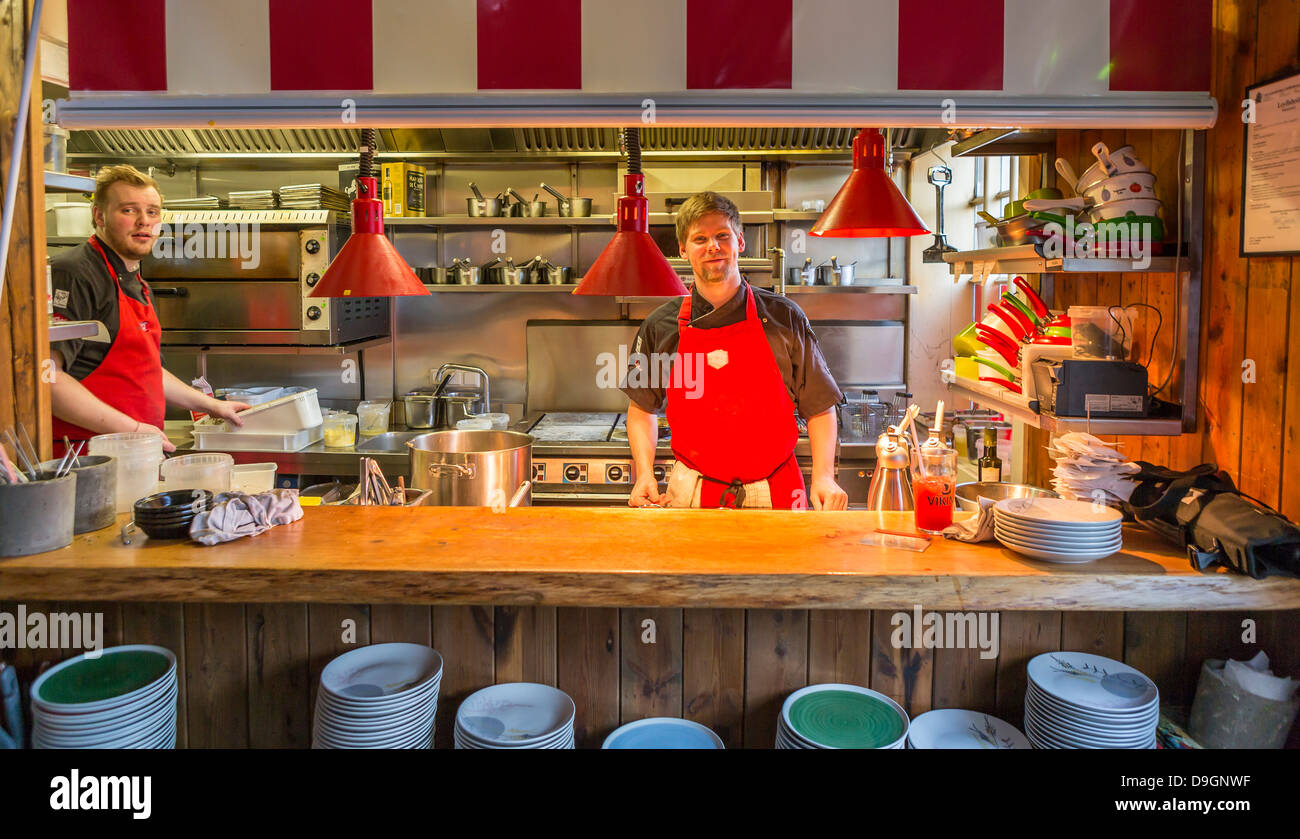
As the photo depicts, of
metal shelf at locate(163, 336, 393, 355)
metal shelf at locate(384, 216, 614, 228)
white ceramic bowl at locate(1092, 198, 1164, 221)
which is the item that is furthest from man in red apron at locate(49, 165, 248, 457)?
white ceramic bowl at locate(1092, 198, 1164, 221)

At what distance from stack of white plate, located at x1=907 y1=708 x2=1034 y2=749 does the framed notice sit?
3.91ft

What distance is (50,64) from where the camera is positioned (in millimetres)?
2428

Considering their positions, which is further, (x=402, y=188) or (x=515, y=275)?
(x=402, y=188)

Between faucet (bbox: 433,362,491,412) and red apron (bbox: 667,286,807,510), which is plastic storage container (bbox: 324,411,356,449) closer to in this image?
faucet (bbox: 433,362,491,412)

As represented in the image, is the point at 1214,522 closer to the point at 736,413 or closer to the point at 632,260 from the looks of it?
the point at 632,260

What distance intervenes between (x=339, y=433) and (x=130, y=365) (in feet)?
3.86

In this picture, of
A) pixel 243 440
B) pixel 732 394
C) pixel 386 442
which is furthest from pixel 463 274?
pixel 732 394

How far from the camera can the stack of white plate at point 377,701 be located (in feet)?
5.88

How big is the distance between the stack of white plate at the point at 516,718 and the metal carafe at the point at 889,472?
93cm

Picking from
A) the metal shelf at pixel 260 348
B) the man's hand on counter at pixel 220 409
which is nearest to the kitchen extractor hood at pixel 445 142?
A: the metal shelf at pixel 260 348

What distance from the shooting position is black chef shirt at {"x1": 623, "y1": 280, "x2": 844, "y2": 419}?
3328 mm

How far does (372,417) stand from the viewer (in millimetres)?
4941
